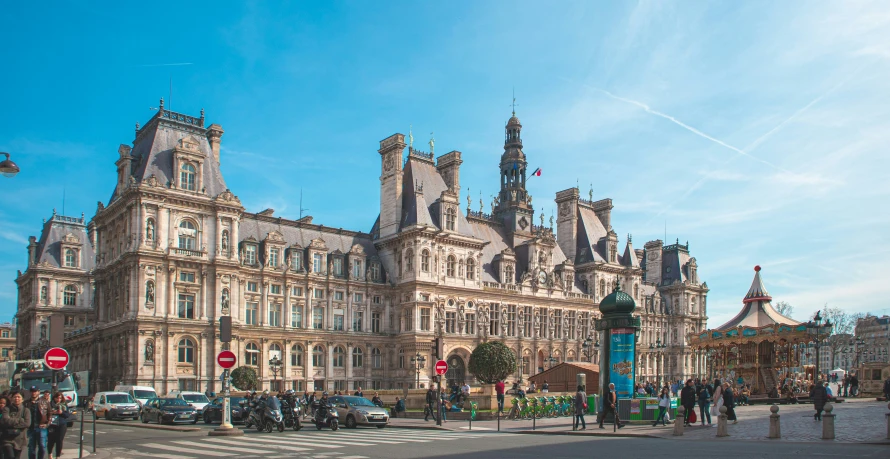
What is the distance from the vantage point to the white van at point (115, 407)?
42250 mm

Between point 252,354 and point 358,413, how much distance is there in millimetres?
28555

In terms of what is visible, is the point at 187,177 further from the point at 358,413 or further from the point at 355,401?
the point at 358,413

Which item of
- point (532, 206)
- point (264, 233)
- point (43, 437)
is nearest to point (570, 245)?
point (532, 206)

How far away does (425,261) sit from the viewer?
69.4 metres

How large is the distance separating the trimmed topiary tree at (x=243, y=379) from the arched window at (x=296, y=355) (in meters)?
8.00

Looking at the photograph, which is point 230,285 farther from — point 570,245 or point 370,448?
Answer: point 570,245

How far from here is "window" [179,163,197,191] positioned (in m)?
57.7

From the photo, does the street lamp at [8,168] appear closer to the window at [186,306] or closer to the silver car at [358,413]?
the silver car at [358,413]

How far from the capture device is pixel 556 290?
8138 cm

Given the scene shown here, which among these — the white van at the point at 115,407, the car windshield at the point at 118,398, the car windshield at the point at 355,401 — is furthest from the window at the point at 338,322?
the car windshield at the point at 355,401

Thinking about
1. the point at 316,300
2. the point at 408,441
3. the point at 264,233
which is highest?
the point at 264,233

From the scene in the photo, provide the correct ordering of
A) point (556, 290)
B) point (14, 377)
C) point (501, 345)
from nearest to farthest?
1. point (14, 377)
2. point (501, 345)
3. point (556, 290)

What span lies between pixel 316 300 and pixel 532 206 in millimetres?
30082

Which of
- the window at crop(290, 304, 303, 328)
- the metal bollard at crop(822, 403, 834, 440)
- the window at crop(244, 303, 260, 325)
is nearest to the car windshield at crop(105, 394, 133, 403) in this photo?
the window at crop(244, 303, 260, 325)
